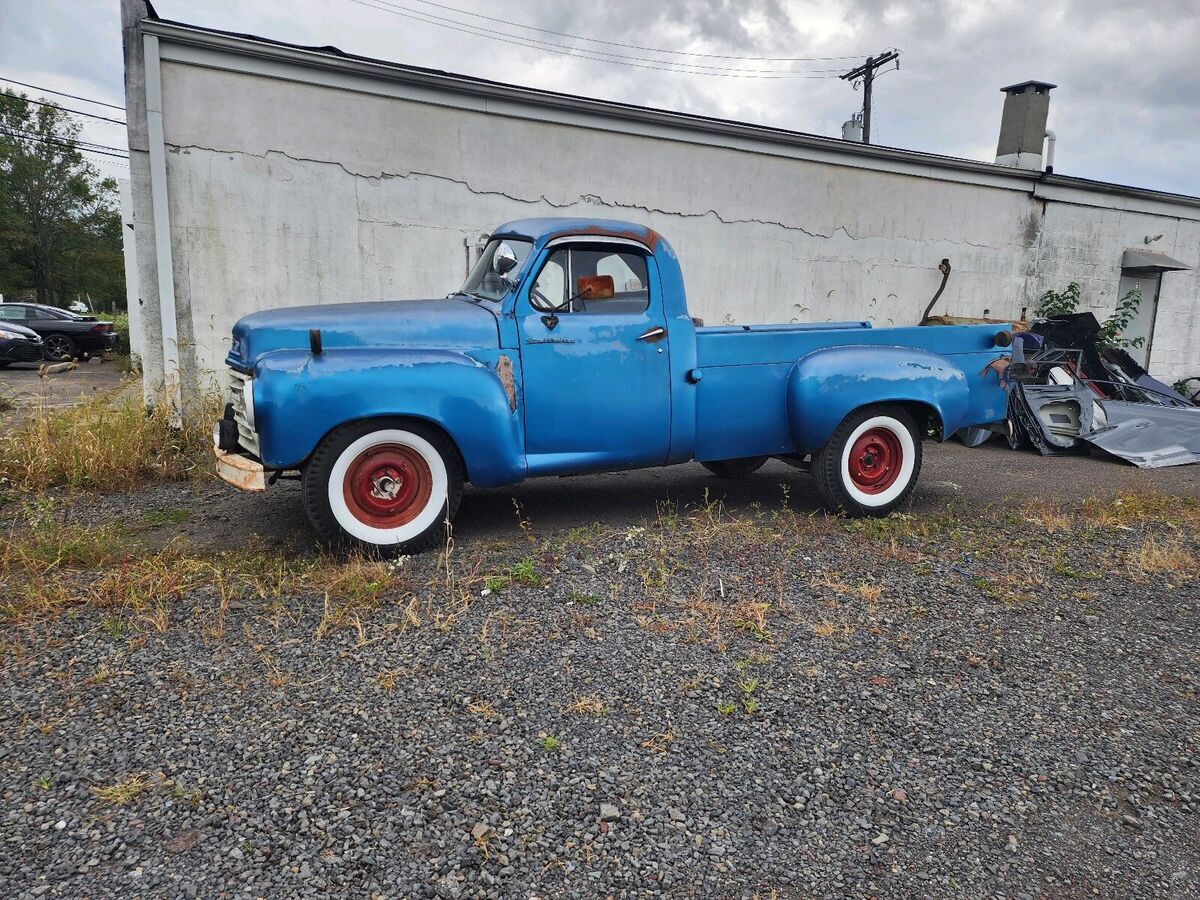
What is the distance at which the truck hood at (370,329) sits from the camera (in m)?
4.41

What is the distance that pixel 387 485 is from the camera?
4445mm

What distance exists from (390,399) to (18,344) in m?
15.4

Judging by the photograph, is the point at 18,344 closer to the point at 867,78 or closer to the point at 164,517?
the point at 164,517

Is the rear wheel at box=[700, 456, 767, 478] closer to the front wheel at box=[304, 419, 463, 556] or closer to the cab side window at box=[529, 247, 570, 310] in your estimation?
the cab side window at box=[529, 247, 570, 310]

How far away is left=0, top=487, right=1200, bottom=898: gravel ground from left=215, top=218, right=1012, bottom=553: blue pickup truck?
637mm

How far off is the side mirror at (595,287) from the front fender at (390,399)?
0.68 m

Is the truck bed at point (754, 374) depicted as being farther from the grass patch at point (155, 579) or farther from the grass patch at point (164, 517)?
the grass patch at point (164, 517)

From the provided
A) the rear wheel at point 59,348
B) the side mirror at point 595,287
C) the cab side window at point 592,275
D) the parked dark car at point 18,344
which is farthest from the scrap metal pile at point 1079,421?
the rear wheel at point 59,348

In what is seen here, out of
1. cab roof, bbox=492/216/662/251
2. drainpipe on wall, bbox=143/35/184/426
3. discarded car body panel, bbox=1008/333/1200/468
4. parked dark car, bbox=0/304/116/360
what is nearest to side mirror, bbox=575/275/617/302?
cab roof, bbox=492/216/662/251

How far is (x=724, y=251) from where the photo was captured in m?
9.59

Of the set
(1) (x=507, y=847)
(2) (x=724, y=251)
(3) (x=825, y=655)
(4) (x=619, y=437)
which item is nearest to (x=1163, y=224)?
(2) (x=724, y=251)

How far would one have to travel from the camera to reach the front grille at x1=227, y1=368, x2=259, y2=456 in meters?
4.24

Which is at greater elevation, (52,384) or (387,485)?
(387,485)

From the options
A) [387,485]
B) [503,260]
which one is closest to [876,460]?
[503,260]
